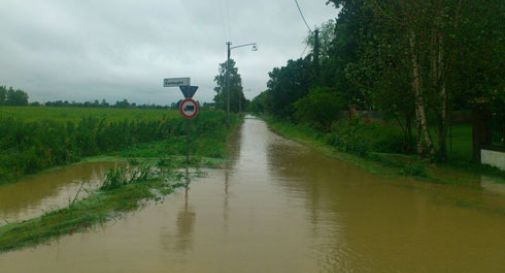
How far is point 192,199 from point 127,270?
5.29 m

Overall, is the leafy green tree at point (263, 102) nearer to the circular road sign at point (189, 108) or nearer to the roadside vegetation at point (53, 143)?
the roadside vegetation at point (53, 143)

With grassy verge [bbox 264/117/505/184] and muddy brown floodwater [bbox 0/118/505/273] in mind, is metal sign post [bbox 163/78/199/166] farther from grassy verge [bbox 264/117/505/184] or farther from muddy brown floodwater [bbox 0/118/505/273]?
grassy verge [bbox 264/117/505/184]

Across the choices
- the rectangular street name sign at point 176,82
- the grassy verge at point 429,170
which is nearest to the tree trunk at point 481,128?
the grassy verge at point 429,170

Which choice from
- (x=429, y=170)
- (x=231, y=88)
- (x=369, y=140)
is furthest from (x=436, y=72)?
(x=231, y=88)

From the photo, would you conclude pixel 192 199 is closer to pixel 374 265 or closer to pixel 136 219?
pixel 136 219

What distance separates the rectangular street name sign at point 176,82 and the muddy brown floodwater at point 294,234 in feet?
11.6

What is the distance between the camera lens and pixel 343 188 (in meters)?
14.0

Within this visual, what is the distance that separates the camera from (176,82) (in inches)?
641

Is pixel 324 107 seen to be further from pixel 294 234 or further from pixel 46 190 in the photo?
pixel 294 234

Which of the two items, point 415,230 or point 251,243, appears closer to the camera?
point 251,243

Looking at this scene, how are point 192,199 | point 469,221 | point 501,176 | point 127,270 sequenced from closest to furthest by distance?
1. point 127,270
2. point 469,221
3. point 192,199
4. point 501,176

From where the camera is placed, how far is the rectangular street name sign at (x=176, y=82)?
16172mm

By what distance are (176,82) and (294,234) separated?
8.87 m

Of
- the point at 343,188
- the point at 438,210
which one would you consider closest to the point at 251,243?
the point at 438,210
